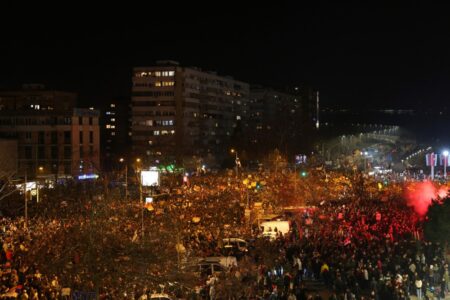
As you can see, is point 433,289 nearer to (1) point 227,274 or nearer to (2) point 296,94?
(1) point 227,274

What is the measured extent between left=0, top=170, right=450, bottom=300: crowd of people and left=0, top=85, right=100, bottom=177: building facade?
94.6ft

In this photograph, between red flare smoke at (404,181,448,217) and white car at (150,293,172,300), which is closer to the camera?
white car at (150,293,172,300)

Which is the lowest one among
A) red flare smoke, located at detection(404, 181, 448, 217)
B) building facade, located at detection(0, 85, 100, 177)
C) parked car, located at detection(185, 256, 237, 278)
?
parked car, located at detection(185, 256, 237, 278)

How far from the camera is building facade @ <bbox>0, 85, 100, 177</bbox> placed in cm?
5356

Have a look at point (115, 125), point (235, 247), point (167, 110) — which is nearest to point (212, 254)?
point (235, 247)

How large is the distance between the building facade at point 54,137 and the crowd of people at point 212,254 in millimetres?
28823

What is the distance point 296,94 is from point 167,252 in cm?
11664

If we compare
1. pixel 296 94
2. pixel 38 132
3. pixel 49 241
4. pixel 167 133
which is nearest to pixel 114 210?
pixel 49 241

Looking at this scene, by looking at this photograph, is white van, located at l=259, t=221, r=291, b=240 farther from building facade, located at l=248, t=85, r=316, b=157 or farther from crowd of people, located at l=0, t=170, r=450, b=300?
building facade, located at l=248, t=85, r=316, b=157

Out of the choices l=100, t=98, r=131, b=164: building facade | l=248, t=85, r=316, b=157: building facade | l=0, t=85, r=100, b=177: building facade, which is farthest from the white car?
l=100, t=98, r=131, b=164: building facade

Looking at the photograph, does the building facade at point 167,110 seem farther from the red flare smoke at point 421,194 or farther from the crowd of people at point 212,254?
the crowd of people at point 212,254

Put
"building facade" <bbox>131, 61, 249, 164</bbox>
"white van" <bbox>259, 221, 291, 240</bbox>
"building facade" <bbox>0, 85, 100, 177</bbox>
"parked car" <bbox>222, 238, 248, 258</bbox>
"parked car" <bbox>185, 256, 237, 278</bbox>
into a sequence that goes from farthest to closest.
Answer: "building facade" <bbox>131, 61, 249, 164</bbox> < "building facade" <bbox>0, 85, 100, 177</bbox> < "white van" <bbox>259, 221, 291, 240</bbox> < "parked car" <bbox>222, 238, 248, 258</bbox> < "parked car" <bbox>185, 256, 237, 278</bbox>

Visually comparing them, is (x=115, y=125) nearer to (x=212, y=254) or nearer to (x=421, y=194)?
(x=421, y=194)

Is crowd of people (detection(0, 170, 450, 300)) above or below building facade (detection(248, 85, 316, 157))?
below
